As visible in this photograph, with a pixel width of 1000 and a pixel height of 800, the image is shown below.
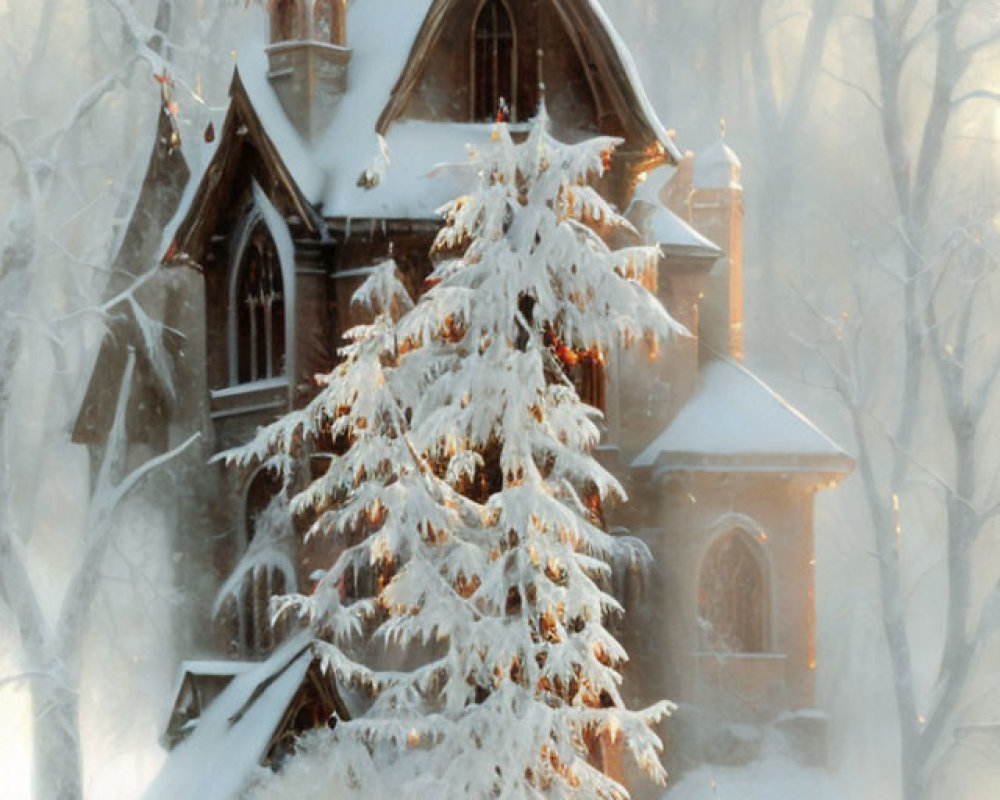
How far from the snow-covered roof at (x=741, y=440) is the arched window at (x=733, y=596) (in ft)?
3.19

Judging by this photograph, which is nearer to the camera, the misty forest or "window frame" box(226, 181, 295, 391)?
the misty forest

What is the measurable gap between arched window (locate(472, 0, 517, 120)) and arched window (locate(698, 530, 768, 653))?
234 inches

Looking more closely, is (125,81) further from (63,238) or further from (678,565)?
(678,565)

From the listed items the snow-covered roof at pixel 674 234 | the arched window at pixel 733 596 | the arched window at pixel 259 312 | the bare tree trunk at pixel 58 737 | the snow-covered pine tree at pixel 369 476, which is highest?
the snow-covered roof at pixel 674 234

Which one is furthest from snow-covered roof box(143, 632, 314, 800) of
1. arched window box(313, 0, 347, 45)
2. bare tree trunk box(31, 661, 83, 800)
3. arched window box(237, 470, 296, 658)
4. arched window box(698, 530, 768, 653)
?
arched window box(313, 0, 347, 45)

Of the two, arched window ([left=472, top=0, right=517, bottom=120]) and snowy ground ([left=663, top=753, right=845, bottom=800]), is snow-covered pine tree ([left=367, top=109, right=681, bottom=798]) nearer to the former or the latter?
arched window ([left=472, top=0, right=517, bottom=120])

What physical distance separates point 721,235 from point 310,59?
22.8ft

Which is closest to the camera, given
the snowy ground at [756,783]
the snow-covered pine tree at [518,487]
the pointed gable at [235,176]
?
the snow-covered pine tree at [518,487]

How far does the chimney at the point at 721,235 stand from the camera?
27109mm

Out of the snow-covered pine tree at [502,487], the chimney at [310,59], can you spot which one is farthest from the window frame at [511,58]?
the snow-covered pine tree at [502,487]

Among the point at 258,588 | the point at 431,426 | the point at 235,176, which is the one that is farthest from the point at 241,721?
the point at 235,176

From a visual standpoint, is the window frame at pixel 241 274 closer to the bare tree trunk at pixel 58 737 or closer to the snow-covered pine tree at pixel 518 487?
the snow-covered pine tree at pixel 518 487

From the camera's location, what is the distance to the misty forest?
17.6 metres

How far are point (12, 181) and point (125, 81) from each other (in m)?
2.09
